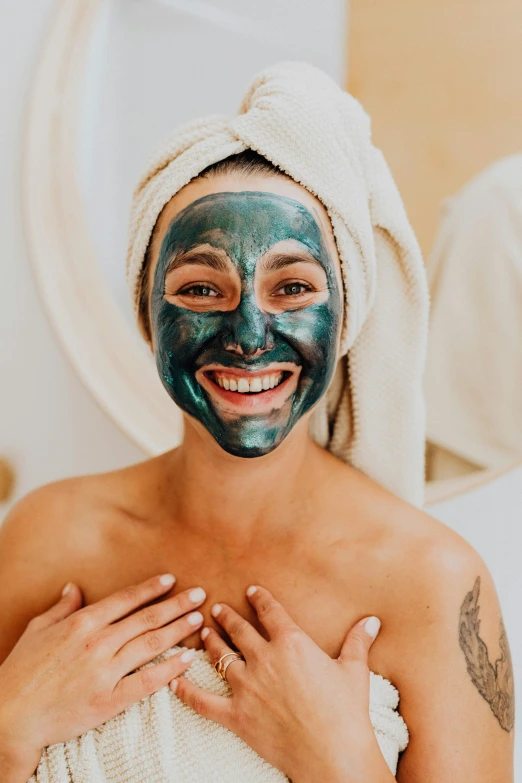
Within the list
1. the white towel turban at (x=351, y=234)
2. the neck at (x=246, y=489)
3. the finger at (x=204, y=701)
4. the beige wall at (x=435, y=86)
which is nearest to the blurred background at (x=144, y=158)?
the beige wall at (x=435, y=86)

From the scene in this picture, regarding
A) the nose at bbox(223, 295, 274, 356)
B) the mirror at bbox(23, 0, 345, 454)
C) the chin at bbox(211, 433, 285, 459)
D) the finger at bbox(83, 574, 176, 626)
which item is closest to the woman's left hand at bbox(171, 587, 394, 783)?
the finger at bbox(83, 574, 176, 626)

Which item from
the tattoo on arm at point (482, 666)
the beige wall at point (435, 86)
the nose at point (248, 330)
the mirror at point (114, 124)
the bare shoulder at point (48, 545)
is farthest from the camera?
the mirror at point (114, 124)

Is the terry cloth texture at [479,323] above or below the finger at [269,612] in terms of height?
above

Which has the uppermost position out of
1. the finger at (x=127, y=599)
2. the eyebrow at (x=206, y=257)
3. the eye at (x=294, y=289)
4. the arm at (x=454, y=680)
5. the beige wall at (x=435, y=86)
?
the beige wall at (x=435, y=86)

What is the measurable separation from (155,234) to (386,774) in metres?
0.66

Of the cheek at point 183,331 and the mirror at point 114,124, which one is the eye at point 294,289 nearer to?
the cheek at point 183,331

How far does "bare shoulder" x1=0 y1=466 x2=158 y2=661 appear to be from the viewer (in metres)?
0.97

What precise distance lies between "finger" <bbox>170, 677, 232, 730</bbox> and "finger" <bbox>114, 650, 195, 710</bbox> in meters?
0.01

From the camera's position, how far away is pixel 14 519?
3.32 feet

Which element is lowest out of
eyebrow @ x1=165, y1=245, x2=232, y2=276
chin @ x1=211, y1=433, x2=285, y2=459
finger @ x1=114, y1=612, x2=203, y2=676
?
finger @ x1=114, y1=612, x2=203, y2=676

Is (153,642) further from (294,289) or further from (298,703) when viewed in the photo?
(294,289)

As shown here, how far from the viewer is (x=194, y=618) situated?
88 centimetres

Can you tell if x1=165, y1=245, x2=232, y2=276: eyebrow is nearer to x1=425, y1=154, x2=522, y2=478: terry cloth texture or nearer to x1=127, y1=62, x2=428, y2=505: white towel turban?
x1=127, y1=62, x2=428, y2=505: white towel turban

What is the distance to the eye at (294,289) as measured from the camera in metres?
0.76
